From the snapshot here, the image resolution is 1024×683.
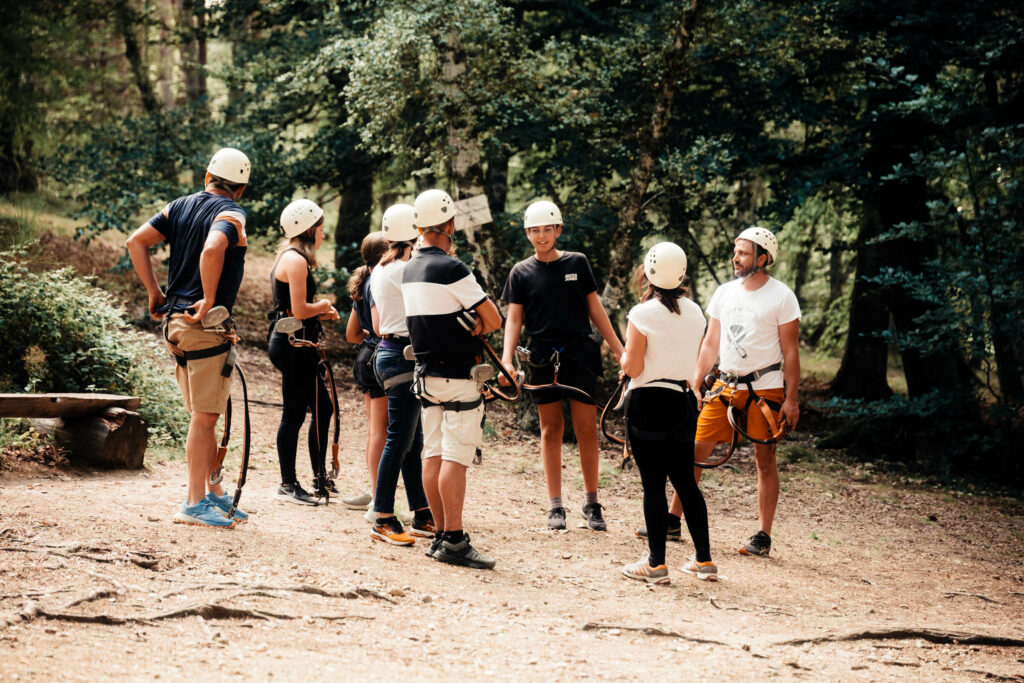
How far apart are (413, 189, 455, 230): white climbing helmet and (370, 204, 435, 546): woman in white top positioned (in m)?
0.42

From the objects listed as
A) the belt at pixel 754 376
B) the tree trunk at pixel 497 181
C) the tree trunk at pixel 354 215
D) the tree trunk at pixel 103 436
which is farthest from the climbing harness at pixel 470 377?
the tree trunk at pixel 354 215

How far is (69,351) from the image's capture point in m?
8.01

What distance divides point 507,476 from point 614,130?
487cm

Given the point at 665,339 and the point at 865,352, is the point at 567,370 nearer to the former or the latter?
the point at 665,339

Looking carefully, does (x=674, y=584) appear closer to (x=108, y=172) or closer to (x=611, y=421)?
(x=611, y=421)

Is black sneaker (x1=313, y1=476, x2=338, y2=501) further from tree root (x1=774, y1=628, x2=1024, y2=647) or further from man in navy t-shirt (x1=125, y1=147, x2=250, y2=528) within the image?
tree root (x1=774, y1=628, x2=1024, y2=647)

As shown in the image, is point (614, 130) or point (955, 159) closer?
point (955, 159)

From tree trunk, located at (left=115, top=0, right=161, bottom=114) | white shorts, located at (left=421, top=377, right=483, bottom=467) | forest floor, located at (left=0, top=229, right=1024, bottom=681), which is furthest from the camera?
tree trunk, located at (left=115, top=0, right=161, bottom=114)

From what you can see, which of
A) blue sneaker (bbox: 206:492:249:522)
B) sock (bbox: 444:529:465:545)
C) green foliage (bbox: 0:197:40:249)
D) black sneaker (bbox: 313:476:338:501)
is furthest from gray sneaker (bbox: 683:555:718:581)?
green foliage (bbox: 0:197:40:249)

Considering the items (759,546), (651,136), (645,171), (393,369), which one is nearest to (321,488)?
(393,369)

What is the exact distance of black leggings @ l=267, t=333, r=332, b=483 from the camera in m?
5.97

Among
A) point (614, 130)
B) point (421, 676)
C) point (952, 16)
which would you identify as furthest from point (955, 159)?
point (421, 676)

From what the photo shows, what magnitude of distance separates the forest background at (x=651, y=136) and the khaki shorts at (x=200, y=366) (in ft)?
11.1

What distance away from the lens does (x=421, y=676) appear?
3.60 metres
